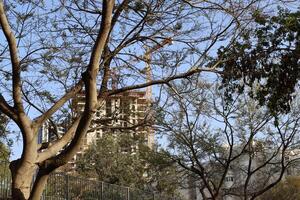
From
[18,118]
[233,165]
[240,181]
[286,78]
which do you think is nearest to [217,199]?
[233,165]

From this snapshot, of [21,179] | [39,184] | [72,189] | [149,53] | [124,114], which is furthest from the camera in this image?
[124,114]

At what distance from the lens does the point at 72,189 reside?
14.5 m

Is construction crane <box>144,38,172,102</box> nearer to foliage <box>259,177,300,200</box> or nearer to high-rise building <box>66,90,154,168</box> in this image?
high-rise building <box>66,90,154,168</box>

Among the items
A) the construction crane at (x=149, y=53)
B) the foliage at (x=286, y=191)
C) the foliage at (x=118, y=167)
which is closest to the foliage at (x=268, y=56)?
the construction crane at (x=149, y=53)

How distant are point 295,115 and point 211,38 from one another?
15.5m

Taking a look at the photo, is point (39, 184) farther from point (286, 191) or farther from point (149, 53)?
point (286, 191)

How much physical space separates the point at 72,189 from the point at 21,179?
5554 mm

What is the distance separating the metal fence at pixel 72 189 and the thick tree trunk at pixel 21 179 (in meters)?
2.53

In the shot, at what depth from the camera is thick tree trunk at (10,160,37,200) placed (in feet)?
29.4

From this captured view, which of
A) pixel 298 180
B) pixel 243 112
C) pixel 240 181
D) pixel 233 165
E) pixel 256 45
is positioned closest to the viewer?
pixel 256 45

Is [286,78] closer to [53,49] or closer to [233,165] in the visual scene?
[53,49]

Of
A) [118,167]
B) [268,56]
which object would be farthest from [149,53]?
[118,167]

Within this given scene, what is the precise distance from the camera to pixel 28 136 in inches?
372

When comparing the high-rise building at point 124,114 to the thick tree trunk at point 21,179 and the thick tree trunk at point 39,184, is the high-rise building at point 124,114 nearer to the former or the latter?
the thick tree trunk at point 39,184
